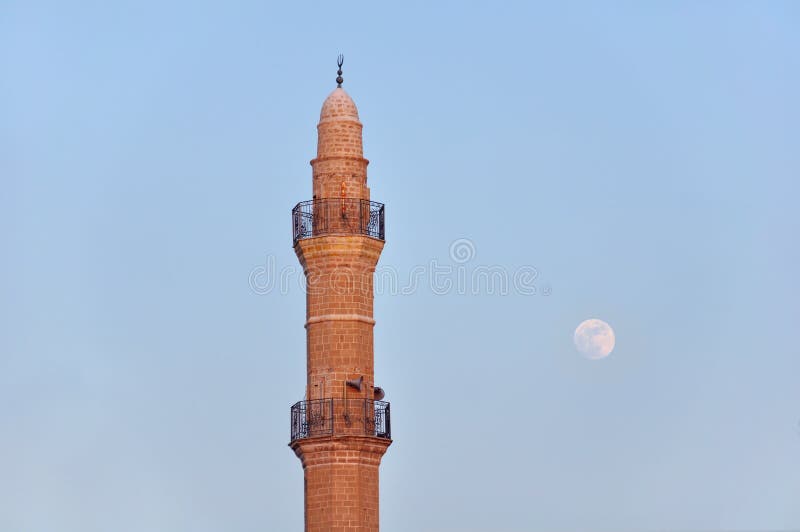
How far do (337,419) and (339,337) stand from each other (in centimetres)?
284

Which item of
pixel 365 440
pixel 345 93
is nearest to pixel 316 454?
pixel 365 440

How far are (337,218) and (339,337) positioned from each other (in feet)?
13.3

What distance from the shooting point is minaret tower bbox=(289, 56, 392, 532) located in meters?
79.5

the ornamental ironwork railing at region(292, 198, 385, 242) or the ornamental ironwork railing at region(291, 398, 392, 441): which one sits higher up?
the ornamental ironwork railing at region(292, 198, 385, 242)

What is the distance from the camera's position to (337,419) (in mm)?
79812

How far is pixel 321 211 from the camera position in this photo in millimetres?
81938

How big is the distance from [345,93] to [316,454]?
1266cm

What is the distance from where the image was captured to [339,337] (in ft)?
265

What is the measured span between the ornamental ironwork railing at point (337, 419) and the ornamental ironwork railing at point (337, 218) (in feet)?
18.8

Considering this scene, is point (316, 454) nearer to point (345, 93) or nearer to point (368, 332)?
point (368, 332)

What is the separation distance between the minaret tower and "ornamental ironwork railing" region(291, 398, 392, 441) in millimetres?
33

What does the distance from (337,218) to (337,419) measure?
6.88 metres

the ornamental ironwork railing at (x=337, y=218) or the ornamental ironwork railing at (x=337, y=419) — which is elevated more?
the ornamental ironwork railing at (x=337, y=218)

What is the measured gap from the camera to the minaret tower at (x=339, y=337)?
79500 millimetres
